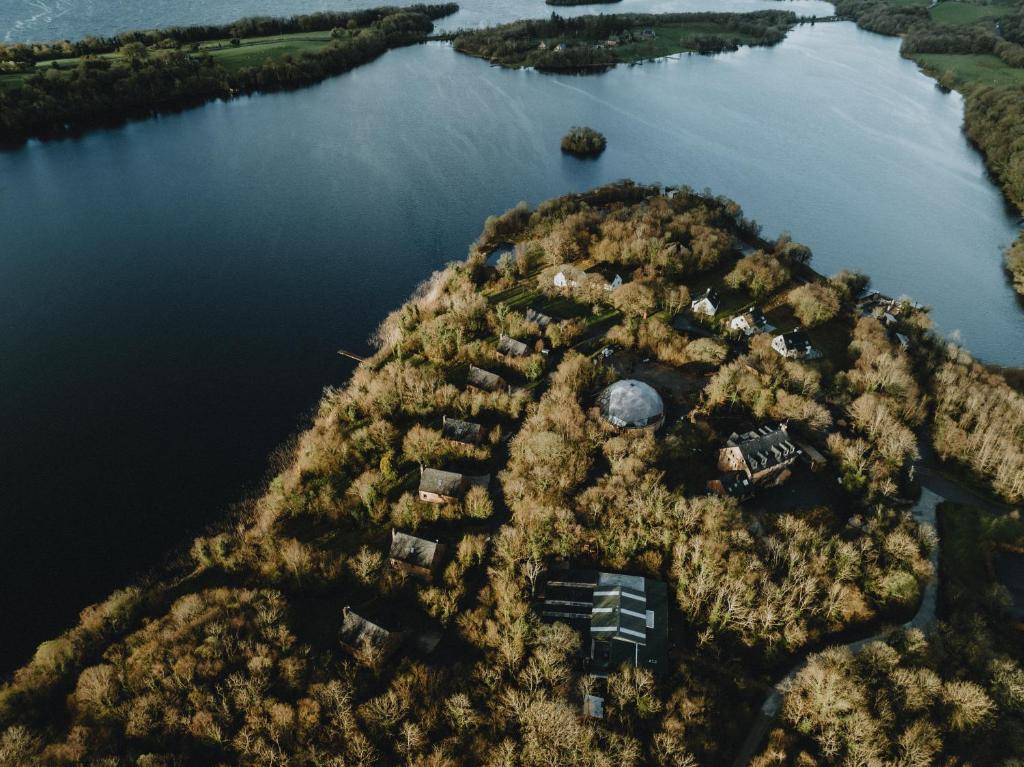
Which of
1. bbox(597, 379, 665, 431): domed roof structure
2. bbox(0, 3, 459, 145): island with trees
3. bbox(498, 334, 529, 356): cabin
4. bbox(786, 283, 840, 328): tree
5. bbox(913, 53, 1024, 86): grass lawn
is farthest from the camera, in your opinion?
bbox(913, 53, 1024, 86): grass lawn

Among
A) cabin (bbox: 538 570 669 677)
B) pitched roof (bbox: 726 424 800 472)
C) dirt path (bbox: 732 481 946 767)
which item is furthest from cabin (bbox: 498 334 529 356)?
dirt path (bbox: 732 481 946 767)

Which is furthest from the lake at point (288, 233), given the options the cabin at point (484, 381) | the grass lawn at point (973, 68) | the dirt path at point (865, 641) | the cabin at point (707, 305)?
the dirt path at point (865, 641)

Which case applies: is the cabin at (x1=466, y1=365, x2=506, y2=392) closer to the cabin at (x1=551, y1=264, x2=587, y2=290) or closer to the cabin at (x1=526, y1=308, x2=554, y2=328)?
the cabin at (x1=526, y1=308, x2=554, y2=328)

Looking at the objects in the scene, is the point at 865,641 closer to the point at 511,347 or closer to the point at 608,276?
the point at 511,347

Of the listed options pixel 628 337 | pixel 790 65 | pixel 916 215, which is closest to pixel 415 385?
pixel 628 337

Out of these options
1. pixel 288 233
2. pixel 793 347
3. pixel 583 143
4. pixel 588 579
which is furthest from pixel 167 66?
pixel 588 579

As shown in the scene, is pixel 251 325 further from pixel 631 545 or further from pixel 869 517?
pixel 869 517

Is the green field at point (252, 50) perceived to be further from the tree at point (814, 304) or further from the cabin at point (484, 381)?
the tree at point (814, 304)
